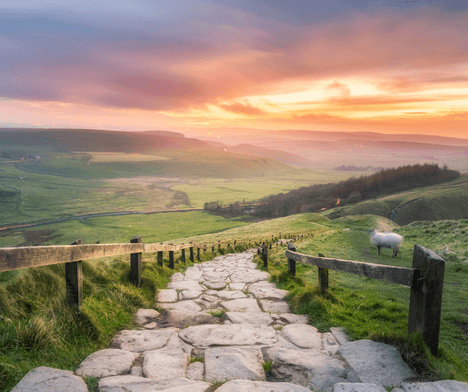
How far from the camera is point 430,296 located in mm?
3160

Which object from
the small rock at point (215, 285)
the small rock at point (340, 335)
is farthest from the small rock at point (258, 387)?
the small rock at point (215, 285)

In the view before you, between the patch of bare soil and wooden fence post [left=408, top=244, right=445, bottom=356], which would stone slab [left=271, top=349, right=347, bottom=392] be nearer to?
wooden fence post [left=408, top=244, right=445, bottom=356]

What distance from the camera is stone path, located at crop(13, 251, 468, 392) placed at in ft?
8.12

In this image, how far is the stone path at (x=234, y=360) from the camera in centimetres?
247

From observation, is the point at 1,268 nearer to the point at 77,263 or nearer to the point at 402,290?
the point at 77,263

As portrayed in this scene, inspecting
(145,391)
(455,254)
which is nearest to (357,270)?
(145,391)

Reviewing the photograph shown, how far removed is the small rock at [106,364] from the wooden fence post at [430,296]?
3.50 m

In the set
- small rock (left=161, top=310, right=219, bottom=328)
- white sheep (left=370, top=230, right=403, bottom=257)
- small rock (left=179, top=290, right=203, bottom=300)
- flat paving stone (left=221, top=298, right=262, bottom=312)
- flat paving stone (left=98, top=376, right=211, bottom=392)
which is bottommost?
white sheep (left=370, top=230, right=403, bottom=257)

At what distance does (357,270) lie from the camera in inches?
165

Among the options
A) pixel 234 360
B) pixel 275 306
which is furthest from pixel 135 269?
pixel 234 360

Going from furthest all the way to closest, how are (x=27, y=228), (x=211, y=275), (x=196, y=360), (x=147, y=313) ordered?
(x=27, y=228) → (x=211, y=275) → (x=147, y=313) → (x=196, y=360)

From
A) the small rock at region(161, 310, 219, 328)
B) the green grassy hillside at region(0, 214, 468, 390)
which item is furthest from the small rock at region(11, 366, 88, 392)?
the small rock at region(161, 310, 219, 328)

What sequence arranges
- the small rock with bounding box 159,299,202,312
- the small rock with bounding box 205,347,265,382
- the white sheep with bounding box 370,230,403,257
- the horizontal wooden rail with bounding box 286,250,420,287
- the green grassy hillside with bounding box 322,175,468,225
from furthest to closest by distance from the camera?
the green grassy hillside with bounding box 322,175,468,225, the white sheep with bounding box 370,230,403,257, the small rock with bounding box 159,299,202,312, the horizontal wooden rail with bounding box 286,250,420,287, the small rock with bounding box 205,347,265,382

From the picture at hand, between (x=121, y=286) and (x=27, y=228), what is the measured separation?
158 metres
